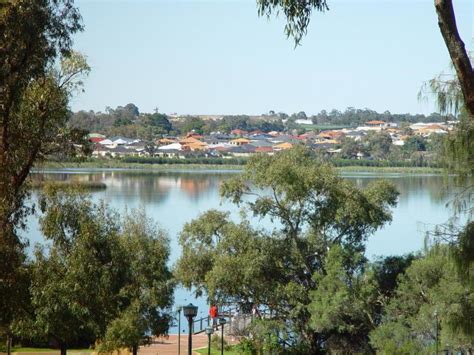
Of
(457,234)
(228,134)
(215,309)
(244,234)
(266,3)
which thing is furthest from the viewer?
(228,134)

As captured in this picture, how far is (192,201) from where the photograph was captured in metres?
64.2

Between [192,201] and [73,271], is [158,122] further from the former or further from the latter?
[73,271]

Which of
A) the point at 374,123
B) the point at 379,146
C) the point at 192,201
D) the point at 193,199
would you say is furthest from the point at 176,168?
the point at 374,123

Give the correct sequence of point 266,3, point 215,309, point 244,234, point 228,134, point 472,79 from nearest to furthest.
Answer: point 472,79, point 266,3, point 215,309, point 244,234, point 228,134

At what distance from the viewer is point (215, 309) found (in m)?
21.2

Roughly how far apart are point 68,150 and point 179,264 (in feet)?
28.0

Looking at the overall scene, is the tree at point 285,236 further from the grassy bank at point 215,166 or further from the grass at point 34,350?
the grassy bank at point 215,166

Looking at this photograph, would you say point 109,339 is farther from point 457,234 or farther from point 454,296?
point 457,234

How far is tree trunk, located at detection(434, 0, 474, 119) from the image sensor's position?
8.11 m

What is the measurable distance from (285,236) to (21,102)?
11.4 m

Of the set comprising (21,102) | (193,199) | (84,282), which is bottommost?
(193,199)

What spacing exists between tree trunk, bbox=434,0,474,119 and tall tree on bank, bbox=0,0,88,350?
575 cm

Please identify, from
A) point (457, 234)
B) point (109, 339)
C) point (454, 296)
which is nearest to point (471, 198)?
point (457, 234)

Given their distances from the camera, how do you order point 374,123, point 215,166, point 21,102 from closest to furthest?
point 21,102 → point 215,166 → point 374,123
